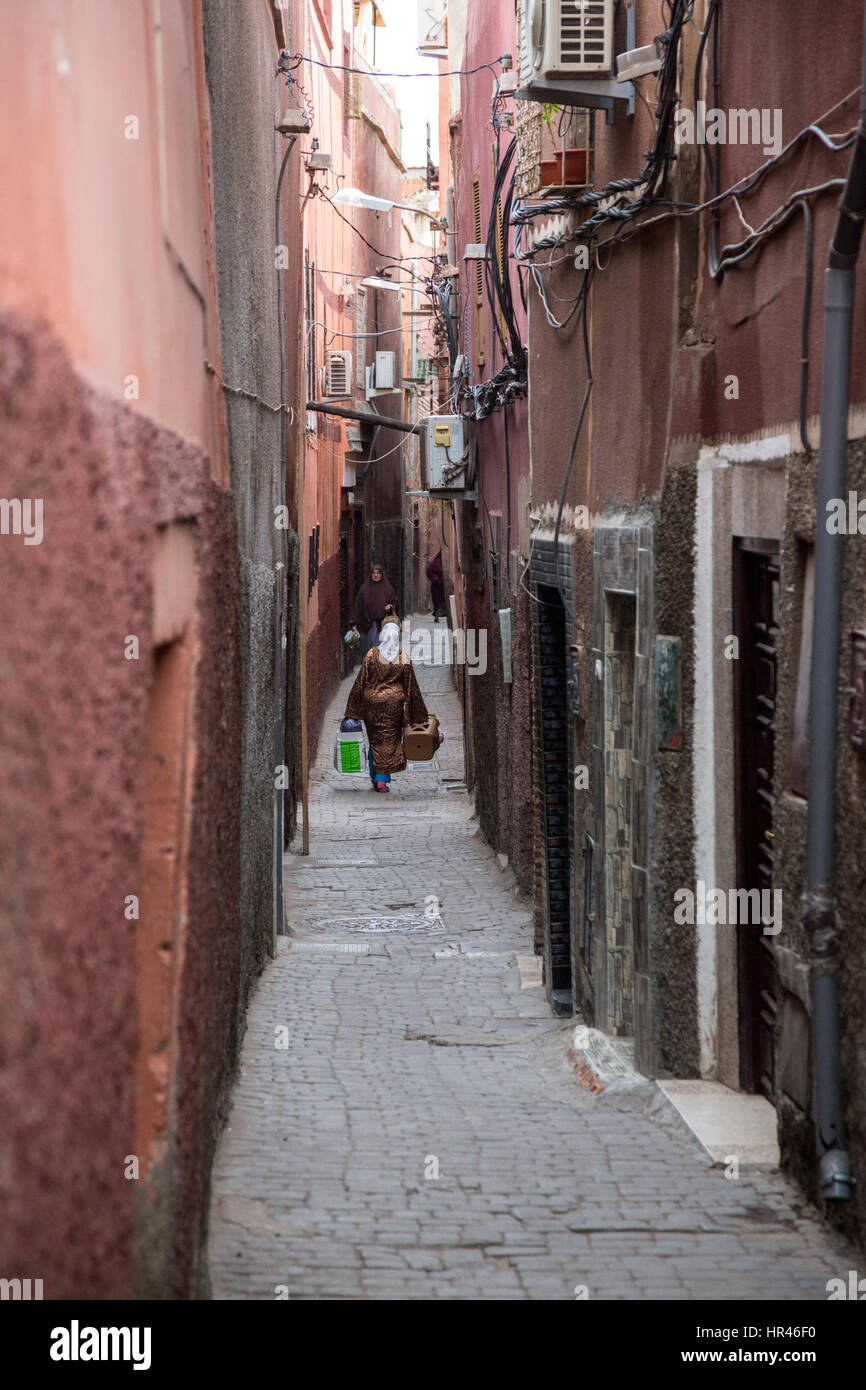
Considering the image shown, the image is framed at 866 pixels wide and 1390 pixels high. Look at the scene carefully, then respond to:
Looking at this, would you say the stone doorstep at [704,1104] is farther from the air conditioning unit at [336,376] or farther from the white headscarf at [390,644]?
the air conditioning unit at [336,376]

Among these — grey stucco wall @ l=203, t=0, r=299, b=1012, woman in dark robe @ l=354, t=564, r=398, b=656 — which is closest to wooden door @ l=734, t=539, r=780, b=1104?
grey stucco wall @ l=203, t=0, r=299, b=1012

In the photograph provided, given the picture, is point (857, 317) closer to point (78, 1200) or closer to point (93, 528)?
point (93, 528)

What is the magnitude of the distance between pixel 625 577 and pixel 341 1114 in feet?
8.39

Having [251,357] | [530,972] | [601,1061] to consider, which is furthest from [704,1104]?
[251,357]

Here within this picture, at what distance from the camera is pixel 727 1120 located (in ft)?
20.4

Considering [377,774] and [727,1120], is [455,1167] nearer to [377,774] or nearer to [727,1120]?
[727,1120]

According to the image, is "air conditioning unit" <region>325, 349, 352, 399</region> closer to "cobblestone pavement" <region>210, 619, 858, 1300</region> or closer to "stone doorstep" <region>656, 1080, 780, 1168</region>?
"cobblestone pavement" <region>210, 619, 858, 1300</region>

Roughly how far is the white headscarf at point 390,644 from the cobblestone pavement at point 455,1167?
7.27m

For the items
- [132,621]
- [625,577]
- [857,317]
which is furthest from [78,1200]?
[625,577]

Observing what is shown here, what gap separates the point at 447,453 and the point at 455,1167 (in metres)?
12.5

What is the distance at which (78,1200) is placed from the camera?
2.78 metres

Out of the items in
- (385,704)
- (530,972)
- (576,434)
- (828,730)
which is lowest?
(530,972)

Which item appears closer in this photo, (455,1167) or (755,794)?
(455,1167)

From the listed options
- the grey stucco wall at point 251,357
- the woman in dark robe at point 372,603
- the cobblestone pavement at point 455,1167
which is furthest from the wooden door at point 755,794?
the woman in dark robe at point 372,603
